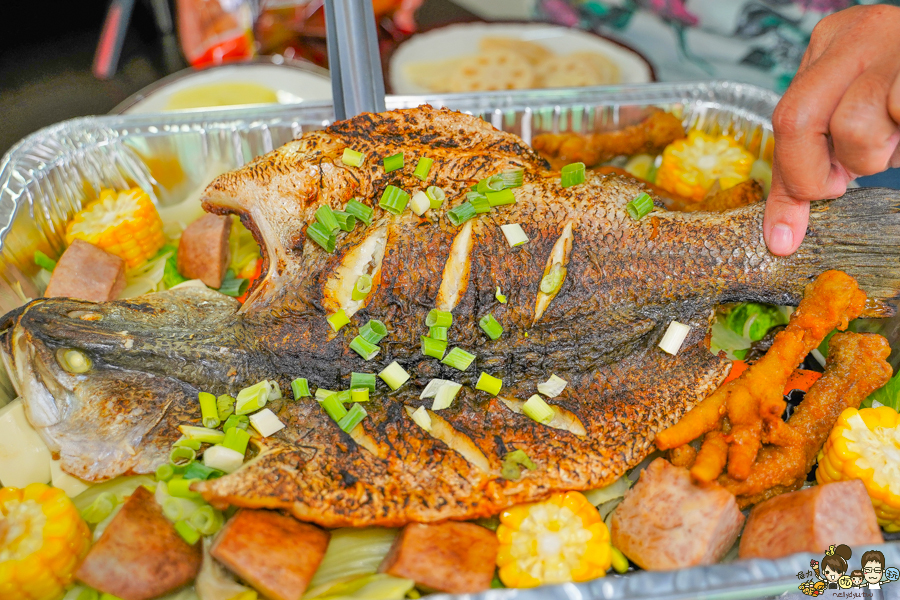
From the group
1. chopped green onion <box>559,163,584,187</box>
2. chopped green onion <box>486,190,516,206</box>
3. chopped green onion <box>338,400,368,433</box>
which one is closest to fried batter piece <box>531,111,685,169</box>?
chopped green onion <box>559,163,584,187</box>

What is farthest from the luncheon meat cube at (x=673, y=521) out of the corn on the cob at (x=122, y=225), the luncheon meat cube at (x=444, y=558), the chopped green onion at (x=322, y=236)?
the corn on the cob at (x=122, y=225)

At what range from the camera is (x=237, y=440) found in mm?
2225

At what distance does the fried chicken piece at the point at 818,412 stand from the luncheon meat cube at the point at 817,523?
146 mm

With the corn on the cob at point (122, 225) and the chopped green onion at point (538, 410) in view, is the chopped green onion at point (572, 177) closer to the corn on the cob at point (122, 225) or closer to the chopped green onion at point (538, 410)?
the chopped green onion at point (538, 410)

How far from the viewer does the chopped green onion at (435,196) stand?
2.43m

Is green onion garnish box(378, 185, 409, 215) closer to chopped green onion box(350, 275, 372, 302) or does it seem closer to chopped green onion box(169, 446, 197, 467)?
chopped green onion box(350, 275, 372, 302)

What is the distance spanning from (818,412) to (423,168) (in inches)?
76.8

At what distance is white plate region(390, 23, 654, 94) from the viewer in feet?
15.5

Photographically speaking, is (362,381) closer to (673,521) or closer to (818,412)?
(673,521)

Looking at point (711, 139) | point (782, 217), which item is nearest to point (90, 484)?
point (782, 217)

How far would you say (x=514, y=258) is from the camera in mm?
2373

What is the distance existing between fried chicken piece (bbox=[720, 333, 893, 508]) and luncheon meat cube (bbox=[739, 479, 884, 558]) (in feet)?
0.48

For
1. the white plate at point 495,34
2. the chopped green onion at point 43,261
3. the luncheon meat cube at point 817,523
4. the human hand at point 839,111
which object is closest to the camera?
the human hand at point 839,111

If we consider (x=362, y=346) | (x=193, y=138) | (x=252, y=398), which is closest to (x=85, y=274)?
(x=193, y=138)
